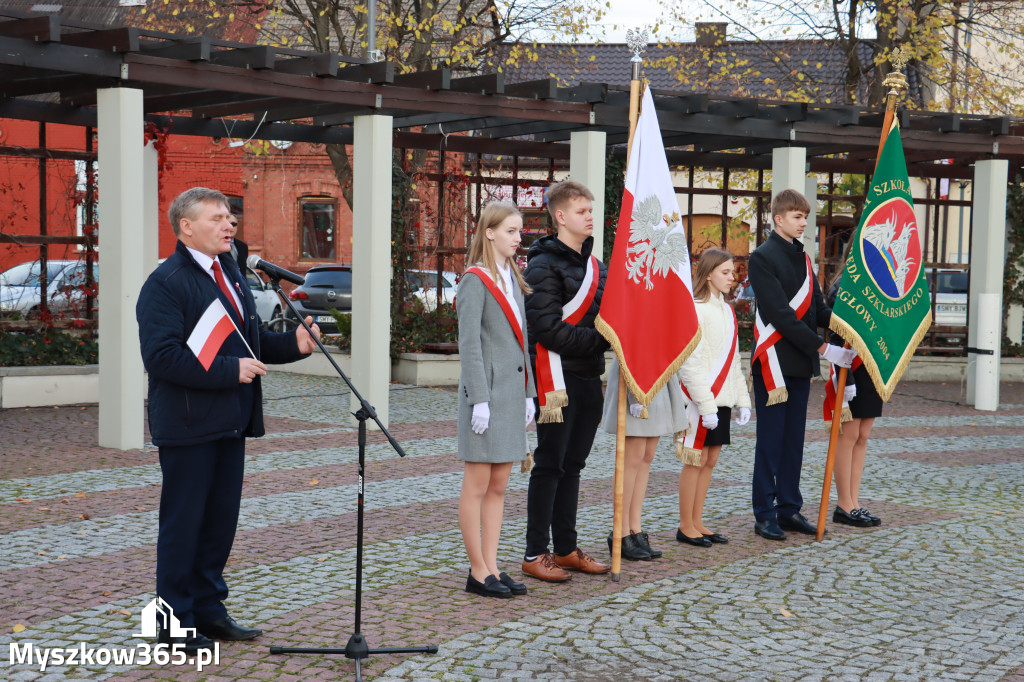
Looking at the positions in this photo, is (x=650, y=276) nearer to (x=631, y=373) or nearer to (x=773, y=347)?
(x=631, y=373)

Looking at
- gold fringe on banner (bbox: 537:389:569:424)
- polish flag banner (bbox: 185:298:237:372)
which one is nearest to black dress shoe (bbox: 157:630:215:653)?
polish flag banner (bbox: 185:298:237:372)

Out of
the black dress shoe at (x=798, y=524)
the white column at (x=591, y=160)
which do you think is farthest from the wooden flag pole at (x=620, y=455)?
the white column at (x=591, y=160)

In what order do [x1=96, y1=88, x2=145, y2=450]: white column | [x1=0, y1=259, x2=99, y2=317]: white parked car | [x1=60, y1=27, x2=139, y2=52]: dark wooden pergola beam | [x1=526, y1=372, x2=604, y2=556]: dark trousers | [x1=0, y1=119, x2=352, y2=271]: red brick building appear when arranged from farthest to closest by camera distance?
[x1=0, y1=119, x2=352, y2=271]: red brick building < [x1=0, y1=259, x2=99, y2=317]: white parked car < [x1=96, y1=88, x2=145, y2=450]: white column < [x1=60, y1=27, x2=139, y2=52]: dark wooden pergola beam < [x1=526, y1=372, x2=604, y2=556]: dark trousers

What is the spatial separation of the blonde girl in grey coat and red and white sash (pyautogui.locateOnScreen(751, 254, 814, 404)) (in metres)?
1.95

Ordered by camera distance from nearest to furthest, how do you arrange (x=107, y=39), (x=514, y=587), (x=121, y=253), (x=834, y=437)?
(x=514, y=587) < (x=834, y=437) < (x=107, y=39) < (x=121, y=253)

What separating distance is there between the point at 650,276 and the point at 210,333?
245 cm

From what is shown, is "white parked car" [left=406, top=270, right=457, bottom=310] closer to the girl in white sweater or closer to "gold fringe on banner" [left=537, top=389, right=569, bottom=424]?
the girl in white sweater

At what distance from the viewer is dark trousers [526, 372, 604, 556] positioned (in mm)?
5824

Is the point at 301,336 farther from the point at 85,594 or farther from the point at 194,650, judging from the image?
the point at 85,594

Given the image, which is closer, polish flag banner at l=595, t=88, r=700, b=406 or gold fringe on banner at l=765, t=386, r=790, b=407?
polish flag banner at l=595, t=88, r=700, b=406

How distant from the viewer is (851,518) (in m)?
7.44

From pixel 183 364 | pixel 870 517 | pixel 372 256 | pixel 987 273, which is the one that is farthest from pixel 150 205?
pixel 987 273

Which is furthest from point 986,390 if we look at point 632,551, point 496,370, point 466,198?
point 496,370

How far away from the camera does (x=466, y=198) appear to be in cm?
1581
